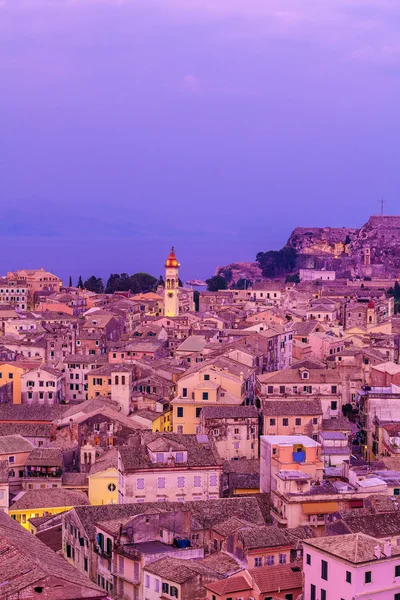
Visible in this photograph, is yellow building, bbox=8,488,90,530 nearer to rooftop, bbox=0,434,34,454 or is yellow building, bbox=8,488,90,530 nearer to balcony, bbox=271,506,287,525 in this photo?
rooftop, bbox=0,434,34,454

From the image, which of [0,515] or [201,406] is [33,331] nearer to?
[201,406]

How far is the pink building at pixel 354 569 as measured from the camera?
2333 cm

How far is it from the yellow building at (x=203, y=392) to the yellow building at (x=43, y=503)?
24.6 feet

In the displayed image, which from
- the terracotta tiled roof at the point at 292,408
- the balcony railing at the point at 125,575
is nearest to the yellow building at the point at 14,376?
the terracotta tiled roof at the point at 292,408

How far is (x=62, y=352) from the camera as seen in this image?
59562 mm

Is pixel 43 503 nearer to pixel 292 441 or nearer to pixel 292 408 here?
pixel 292 441

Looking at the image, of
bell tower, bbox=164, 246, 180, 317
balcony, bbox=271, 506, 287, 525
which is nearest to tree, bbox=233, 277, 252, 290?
bell tower, bbox=164, 246, 180, 317

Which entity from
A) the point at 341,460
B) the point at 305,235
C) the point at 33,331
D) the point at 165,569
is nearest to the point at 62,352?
the point at 33,331

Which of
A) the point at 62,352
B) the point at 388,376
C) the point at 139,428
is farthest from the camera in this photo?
the point at 62,352

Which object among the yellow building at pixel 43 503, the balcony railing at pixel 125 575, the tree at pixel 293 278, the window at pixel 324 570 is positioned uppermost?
A: the tree at pixel 293 278

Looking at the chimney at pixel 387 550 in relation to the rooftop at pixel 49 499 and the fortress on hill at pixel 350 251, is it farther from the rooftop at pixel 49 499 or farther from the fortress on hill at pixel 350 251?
the fortress on hill at pixel 350 251

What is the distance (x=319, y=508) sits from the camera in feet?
102

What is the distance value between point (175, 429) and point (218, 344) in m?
11.9

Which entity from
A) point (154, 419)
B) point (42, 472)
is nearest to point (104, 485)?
point (42, 472)
